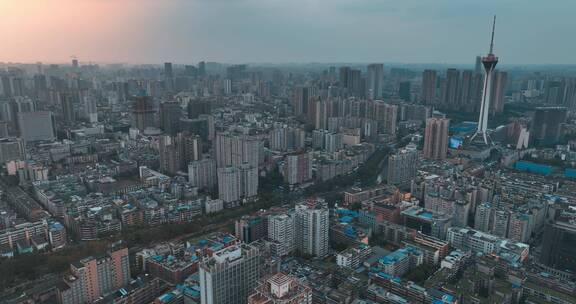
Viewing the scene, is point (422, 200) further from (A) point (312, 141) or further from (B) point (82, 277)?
(B) point (82, 277)

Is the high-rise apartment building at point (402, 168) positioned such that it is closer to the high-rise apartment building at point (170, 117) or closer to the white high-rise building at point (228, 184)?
the white high-rise building at point (228, 184)

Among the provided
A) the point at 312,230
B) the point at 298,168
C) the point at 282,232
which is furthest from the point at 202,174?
the point at 312,230

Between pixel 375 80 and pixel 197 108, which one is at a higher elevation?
pixel 375 80

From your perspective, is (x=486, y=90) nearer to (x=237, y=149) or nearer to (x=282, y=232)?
(x=237, y=149)

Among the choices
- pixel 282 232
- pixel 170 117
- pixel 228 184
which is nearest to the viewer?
pixel 282 232

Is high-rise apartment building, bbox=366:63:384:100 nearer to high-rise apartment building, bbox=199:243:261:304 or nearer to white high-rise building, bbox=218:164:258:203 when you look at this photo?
white high-rise building, bbox=218:164:258:203

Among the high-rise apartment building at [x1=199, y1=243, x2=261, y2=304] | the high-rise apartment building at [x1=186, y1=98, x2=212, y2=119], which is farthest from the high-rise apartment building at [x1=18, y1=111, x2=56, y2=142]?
the high-rise apartment building at [x1=199, y1=243, x2=261, y2=304]
